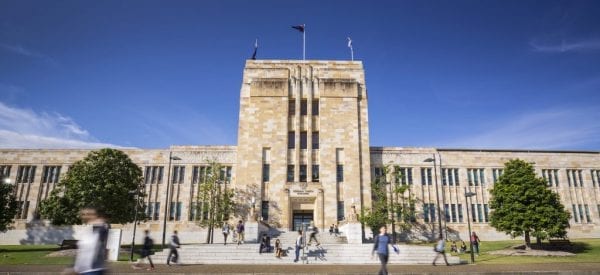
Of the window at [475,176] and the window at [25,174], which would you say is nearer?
the window at [25,174]

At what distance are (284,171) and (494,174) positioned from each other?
26.5 meters

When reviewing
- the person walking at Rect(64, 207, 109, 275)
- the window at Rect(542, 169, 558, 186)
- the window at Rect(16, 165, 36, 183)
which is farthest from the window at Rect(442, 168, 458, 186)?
the window at Rect(16, 165, 36, 183)

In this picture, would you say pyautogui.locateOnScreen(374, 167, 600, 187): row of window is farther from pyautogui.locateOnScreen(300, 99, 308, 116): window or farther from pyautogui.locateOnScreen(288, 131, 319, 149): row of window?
pyautogui.locateOnScreen(300, 99, 308, 116): window

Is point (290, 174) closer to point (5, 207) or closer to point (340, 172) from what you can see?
point (340, 172)

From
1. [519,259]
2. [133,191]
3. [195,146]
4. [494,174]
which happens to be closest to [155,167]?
[195,146]

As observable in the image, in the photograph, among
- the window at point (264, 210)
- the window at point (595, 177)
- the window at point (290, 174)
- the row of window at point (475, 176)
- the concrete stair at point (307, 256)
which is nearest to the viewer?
the concrete stair at point (307, 256)

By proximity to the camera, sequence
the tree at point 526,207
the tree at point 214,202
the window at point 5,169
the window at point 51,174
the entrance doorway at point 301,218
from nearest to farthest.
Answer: the tree at point 526,207 < the tree at point 214,202 < the entrance doorway at point 301,218 < the window at point 5,169 < the window at point 51,174

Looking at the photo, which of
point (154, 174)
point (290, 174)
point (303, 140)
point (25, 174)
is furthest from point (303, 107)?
point (25, 174)

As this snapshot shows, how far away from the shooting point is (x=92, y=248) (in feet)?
24.9

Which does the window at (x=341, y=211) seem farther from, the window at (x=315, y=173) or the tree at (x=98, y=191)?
A: the tree at (x=98, y=191)

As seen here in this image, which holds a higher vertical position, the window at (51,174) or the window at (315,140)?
the window at (315,140)

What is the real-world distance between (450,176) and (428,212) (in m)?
5.64

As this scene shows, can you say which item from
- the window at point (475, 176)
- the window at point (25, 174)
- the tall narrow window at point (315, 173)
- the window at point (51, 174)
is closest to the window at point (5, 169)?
the window at point (25, 174)

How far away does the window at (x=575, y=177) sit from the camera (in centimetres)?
4678
